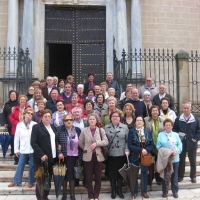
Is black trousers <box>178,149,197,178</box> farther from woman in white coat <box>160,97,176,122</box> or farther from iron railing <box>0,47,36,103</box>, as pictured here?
iron railing <box>0,47,36,103</box>

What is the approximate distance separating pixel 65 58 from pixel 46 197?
35.8 ft

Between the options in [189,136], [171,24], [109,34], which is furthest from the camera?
[171,24]

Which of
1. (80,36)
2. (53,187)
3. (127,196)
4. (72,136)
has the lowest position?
(127,196)

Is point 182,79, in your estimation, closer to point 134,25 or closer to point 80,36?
point 134,25

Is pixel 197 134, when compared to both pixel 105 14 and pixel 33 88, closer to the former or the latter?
pixel 33 88

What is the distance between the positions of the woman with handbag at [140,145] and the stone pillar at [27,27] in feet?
22.9

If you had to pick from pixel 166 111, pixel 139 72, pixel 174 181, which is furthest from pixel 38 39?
pixel 174 181

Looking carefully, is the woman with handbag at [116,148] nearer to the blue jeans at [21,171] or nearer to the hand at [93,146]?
the hand at [93,146]

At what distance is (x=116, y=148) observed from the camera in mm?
5766

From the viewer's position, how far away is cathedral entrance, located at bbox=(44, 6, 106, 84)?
1235 cm

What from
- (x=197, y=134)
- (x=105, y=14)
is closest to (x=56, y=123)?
(x=197, y=134)

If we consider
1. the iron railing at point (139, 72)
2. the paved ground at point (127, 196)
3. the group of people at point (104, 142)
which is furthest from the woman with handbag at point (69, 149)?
the iron railing at point (139, 72)

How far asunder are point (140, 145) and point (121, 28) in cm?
704

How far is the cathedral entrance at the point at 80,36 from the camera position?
12352 millimetres
